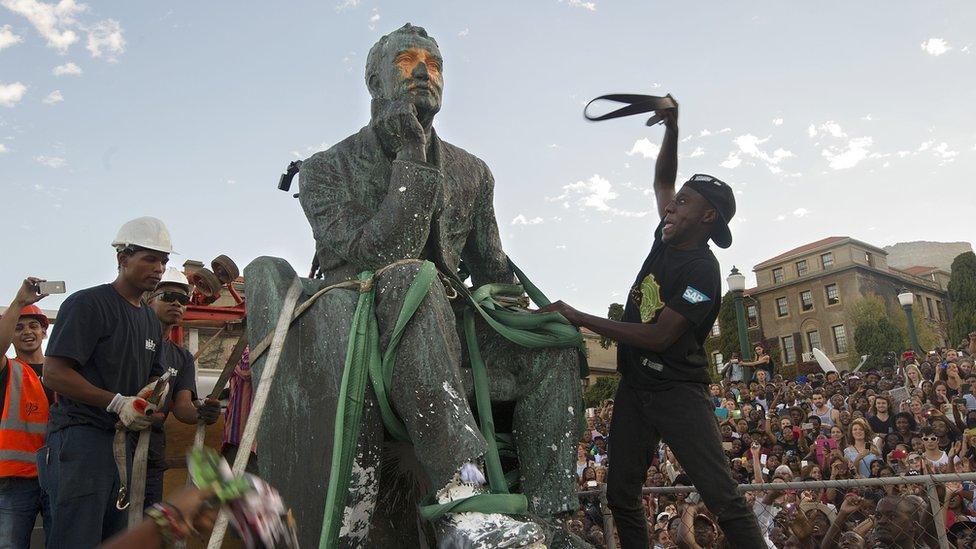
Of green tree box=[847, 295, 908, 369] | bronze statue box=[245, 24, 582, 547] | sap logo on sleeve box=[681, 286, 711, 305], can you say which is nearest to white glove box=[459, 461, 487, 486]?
bronze statue box=[245, 24, 582, 547]

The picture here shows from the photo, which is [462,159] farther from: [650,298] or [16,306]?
[16,306]

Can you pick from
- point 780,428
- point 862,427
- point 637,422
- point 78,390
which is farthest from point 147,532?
point 780,428

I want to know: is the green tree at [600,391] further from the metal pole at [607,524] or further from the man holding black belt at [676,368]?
the man holding black belt at [676,368]

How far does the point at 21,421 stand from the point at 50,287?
79 cm

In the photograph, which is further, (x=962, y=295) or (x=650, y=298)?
(x=962, y=295)

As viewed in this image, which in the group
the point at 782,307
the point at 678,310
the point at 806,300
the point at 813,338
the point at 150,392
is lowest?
the point at 150,392

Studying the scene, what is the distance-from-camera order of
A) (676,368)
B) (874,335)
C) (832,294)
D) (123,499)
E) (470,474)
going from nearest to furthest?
(470,474) < (123,499) < (676,368) < (874,335) < (832,294)

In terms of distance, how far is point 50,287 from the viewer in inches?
154

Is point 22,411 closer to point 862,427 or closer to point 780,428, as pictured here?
point 862,427

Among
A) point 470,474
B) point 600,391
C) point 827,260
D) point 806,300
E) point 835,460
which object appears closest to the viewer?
point 470,474

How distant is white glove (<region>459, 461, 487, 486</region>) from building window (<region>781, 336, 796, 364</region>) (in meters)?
62.0

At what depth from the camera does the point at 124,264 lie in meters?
3.71

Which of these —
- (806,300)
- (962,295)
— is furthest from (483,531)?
(806,300)

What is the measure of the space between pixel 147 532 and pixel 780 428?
36.6 feet
